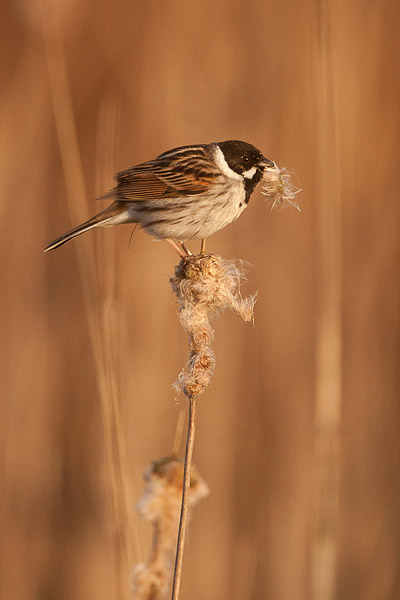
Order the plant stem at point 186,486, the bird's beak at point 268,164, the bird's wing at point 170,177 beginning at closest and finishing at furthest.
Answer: the plant stem at point 186,486 < the bird's beak at point 268,164 < the bird's wing at point 170,177

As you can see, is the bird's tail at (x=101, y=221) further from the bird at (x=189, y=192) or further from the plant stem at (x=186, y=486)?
the plant stem at (x=186, y=486)

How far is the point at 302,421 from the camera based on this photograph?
394 cm

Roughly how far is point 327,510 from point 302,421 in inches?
66.8

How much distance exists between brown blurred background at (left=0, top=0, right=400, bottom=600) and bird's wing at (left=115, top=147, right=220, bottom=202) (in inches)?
28.1

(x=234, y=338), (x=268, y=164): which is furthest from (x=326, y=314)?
(x=234, y=338)

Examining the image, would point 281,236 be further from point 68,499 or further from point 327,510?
point 327,510

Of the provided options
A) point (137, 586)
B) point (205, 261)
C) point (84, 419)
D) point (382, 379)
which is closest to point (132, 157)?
point (84, 419)

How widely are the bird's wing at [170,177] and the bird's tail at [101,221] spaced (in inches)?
1.7

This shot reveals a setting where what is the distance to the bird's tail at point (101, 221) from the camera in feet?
6.98

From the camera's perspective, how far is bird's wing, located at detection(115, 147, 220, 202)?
2398 mm

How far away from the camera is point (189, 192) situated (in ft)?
8.01

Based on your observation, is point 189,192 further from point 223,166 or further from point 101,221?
point 101,221

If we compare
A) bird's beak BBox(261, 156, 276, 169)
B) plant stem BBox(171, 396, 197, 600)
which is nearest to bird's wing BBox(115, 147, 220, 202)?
bird's beak BBox(261, 156, 276, 169)

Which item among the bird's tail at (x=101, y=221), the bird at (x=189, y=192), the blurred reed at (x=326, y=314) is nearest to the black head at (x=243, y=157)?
the bird at (x=189, y=192)
